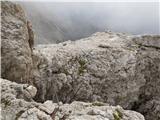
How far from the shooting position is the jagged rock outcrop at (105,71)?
149ft

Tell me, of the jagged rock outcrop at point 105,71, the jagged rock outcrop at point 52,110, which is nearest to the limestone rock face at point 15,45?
the jagged rock outcrop at point 105,71

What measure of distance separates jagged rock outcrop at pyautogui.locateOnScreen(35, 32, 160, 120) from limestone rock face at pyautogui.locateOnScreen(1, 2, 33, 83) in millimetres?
6772

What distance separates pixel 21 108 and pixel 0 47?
496 inches

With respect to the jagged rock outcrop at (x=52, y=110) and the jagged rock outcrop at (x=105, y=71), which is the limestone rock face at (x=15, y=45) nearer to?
the jagged rock outcrop at (x=105, y=71)

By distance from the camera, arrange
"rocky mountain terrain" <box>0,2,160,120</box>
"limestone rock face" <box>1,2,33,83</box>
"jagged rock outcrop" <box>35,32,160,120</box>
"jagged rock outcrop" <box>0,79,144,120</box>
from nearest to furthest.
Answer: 1. "jagged rock outcrop" <box>0,79,144,120</box>
2. "rocky mountain terrain" <box>0,2,160,120</box>
3. "limestone rock face" <box>1,2,33,83</box>
4. "jagged rock outcrop" <box>35,32,160,120</box>

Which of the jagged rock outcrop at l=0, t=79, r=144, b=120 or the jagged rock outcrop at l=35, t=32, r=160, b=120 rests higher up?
the jagged rock outcrop at l=0, t=79, r=144, b=120

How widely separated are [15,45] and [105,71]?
54.8 feet

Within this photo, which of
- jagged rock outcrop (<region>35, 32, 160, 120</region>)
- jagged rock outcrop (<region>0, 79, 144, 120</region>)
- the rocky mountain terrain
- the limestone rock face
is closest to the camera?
jagged rock outcrop (<region>0, 79, 144, 120</region>)

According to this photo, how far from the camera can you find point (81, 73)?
47.5m

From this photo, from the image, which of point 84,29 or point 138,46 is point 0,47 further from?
point 84,29

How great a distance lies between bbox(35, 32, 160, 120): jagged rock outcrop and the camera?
149 ft

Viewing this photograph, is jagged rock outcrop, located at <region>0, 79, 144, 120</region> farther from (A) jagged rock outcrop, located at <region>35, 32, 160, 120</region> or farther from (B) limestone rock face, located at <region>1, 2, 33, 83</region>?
(A) jagged rock outcrop, located at <region>35, 32, 160, 120</region>

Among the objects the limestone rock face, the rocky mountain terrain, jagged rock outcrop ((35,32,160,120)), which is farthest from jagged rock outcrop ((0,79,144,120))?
jagged rock outcrop ((35,32,160,120))

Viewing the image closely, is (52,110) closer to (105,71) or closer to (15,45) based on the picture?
(15,45)
